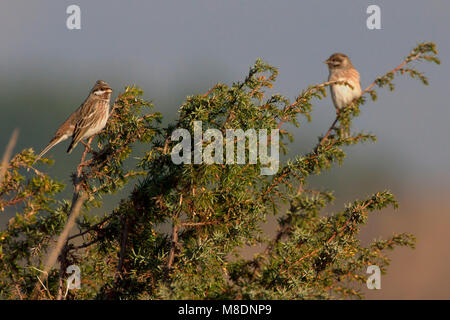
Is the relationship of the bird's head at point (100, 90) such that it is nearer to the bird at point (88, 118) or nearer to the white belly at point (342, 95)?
the bird at point (88, 118)

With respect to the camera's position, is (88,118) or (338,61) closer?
(338,61)

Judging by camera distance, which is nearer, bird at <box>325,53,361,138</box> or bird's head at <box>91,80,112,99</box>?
bird at <box>325,53,361,138</box>

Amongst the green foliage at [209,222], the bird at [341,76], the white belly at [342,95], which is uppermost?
the bird at [341,76]

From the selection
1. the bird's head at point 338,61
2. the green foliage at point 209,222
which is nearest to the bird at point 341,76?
the bird's head at point 338,61

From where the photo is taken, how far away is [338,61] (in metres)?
9.30

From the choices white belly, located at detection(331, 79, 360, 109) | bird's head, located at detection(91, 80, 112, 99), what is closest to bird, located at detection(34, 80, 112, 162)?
bird's head, located at detection(91, 80, 112, 99)

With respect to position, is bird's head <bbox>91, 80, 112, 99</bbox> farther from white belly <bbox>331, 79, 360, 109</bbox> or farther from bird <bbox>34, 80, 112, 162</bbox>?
white belly <bbox>331, 79, 360, 109</bbox>

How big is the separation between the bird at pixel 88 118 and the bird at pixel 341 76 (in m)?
3.50

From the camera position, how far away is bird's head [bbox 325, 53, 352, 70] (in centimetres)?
920

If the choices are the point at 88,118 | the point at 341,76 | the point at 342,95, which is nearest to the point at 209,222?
the point at 342,95

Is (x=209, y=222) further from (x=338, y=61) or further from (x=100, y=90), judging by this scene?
(x=100, y=90)

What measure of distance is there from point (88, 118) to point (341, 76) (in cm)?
418

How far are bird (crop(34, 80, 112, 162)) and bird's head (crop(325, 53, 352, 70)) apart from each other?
3527mm

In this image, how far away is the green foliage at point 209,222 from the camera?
5.38 meters
